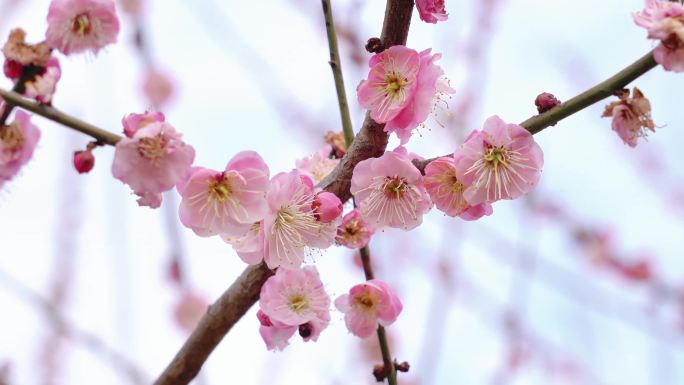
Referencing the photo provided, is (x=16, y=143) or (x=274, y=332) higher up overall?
(x=16, y=143)

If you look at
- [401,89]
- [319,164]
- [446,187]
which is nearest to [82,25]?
[319,164]

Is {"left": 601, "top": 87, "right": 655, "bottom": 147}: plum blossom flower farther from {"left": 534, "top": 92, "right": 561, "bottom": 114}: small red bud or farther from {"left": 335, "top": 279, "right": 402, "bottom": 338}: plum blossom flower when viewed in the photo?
{"left": 335, "top": 279, "right": 402, "bottom": 338}: plum blossom flower

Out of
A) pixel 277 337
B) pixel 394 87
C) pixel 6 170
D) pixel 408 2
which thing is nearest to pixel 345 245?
pixel 277 337

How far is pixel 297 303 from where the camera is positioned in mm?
1342

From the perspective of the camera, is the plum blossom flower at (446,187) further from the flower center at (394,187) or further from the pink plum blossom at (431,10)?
the pink plum blossom at (431,10)

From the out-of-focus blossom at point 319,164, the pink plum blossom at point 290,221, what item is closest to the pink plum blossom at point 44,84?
the pink plum blossom at point 290,221

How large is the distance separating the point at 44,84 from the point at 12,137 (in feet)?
0.45

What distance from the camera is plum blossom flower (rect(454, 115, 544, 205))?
1.21 meters

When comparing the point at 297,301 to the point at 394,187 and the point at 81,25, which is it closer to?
the point at 394,187

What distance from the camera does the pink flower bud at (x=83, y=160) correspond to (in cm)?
127

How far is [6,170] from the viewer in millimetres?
1323

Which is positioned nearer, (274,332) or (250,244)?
(250,244)

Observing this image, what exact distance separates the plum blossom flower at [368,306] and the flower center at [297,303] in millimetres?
113

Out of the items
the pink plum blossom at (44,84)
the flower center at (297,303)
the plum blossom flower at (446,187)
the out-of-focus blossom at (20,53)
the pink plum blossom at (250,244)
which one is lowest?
the flower center at (297,303)
